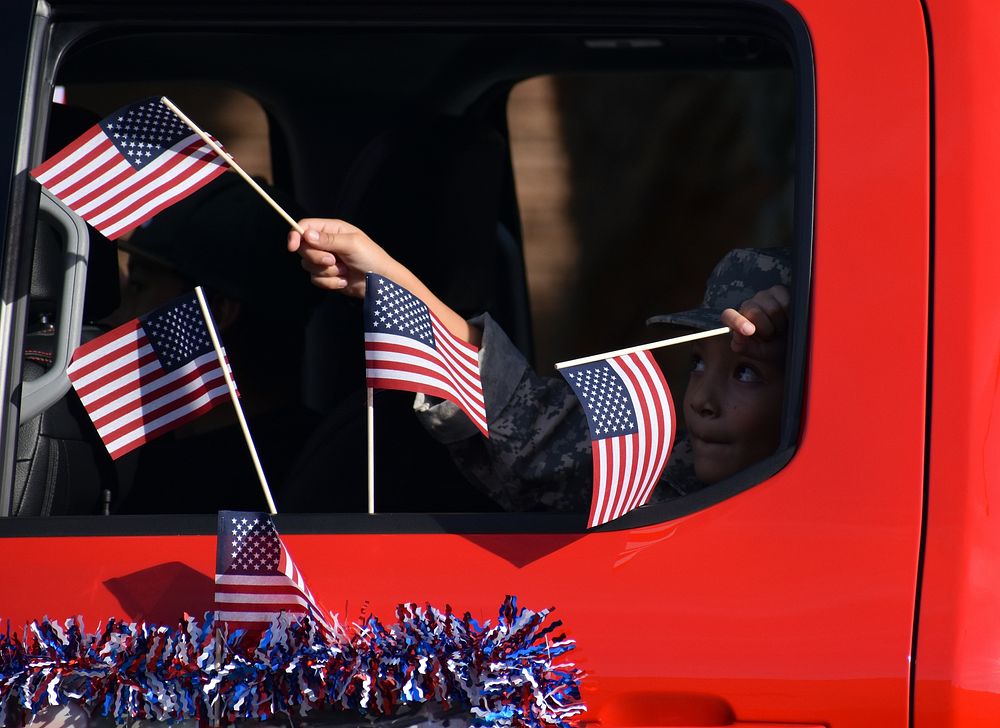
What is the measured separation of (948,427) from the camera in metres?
1.37

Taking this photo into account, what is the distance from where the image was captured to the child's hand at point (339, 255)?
167 centimetres

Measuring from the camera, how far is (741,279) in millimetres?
1775

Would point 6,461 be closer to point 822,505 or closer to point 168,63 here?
point 822,505

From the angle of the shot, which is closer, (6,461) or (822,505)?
(822,505)

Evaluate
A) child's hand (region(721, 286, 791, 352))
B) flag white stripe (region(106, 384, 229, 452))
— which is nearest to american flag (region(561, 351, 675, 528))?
child's hand (region(721, 286, 791, 352))

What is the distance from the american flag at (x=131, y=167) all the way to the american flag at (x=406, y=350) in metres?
0.28

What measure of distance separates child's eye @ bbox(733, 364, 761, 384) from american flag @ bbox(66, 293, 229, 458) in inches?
26.9

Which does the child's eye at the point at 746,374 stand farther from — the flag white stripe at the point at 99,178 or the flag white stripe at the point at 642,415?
the flag white stripe at the point at 99,178

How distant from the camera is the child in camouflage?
1652mm

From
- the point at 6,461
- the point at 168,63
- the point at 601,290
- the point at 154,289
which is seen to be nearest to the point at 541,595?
the point at 6,461

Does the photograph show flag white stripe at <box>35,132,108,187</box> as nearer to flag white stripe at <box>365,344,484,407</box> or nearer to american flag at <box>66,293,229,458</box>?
american flag at <box>66,293,229,458</box>

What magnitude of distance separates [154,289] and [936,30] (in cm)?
159

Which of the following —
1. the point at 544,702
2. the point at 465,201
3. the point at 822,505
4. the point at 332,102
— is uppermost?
the point at 332,102

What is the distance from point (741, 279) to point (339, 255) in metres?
0.57
